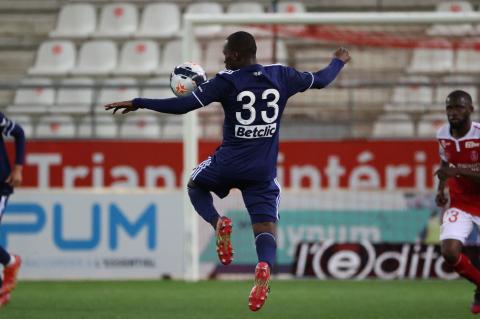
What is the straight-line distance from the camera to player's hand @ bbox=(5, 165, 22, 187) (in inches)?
383

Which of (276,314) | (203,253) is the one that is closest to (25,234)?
(203,253)

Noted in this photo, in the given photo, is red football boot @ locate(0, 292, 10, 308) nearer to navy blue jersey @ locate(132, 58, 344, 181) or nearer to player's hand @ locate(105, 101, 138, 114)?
navy blue jersey @ locate(132, 58, 344, 181)

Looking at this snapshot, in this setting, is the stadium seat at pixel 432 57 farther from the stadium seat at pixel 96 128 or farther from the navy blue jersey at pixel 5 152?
the navy blue jersey at pixel 5 152

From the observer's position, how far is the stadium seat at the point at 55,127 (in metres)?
14.5

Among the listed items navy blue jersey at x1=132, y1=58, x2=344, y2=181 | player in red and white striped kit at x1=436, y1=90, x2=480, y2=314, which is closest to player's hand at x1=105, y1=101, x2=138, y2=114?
navy blue jersey at x1=132, y1=58, x2=344, y2=181

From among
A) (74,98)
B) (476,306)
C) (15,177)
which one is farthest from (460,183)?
(74,98)

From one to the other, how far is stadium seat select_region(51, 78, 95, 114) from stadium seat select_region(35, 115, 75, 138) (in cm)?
21

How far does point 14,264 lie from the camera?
9.92m

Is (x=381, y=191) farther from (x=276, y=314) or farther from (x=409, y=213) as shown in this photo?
(x=276, y=314)

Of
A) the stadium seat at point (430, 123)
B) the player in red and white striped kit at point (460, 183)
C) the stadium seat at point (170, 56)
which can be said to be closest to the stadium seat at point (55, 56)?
the stadium seat at point (170, 56)

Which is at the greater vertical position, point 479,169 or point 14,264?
point 479,169

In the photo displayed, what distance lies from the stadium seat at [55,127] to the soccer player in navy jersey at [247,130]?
6983 millimetres

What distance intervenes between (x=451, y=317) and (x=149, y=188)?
5723mm

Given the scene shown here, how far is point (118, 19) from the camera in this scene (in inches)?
711
